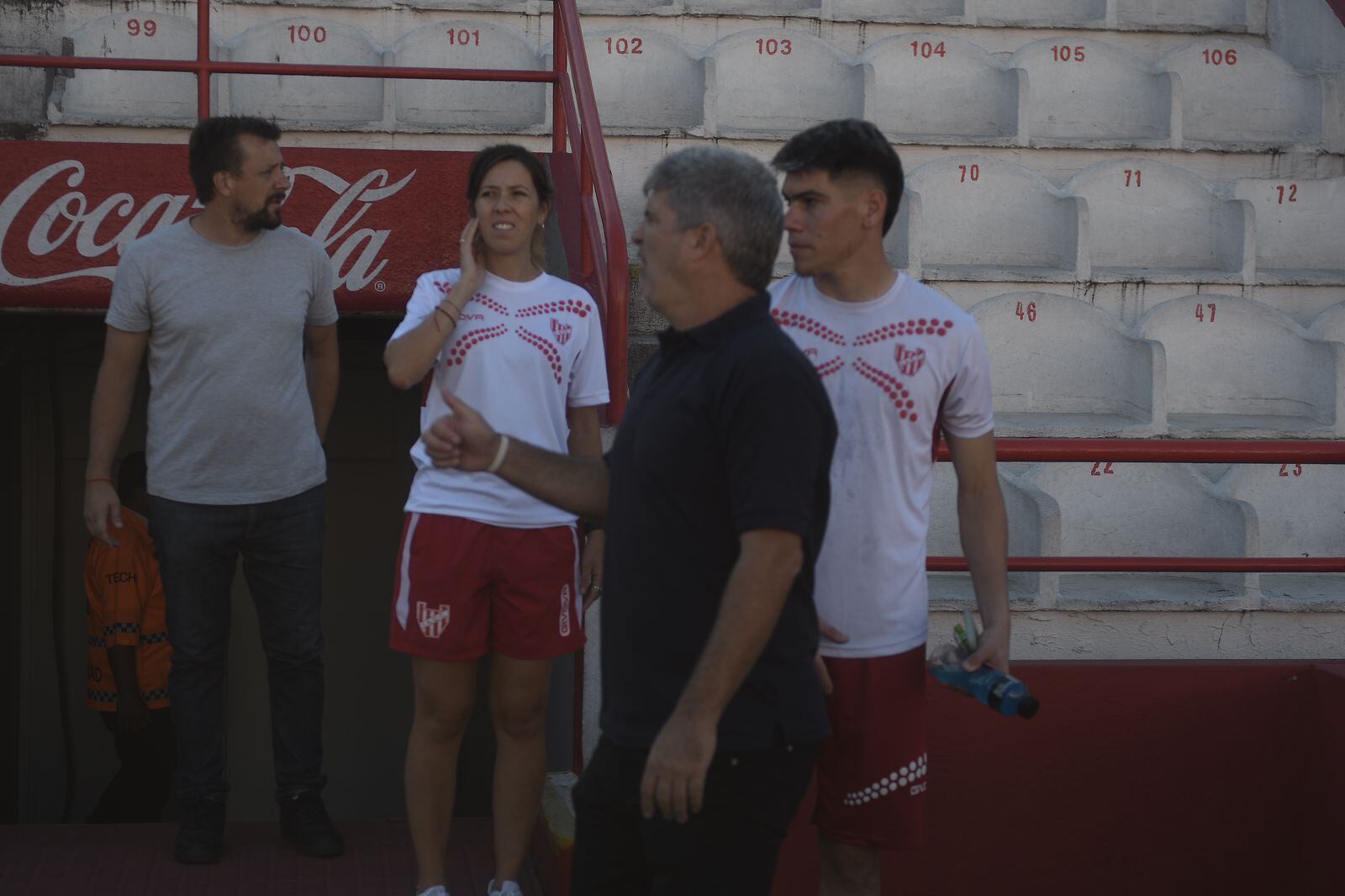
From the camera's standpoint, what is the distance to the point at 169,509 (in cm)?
424

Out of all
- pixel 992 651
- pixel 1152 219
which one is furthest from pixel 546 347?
pixel 1152 219

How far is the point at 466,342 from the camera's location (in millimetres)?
3748

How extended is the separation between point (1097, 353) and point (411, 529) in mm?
3070

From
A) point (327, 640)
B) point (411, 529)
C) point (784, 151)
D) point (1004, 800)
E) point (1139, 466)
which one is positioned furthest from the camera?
point (327, 640)

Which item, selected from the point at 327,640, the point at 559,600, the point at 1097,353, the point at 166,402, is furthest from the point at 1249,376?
the point at 327,640

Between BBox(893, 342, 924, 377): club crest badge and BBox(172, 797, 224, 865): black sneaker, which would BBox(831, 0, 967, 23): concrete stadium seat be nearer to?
BBox(893, 342, 924, 377): club crest badge

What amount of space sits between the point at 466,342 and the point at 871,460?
1186mm

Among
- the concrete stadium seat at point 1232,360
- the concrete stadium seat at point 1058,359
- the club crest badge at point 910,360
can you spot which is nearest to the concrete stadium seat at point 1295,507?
the concrete stadium seat at point 1232,360

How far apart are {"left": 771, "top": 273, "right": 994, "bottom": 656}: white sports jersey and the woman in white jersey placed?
90cm

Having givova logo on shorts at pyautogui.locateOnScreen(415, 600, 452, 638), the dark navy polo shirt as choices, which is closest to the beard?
givova logo on shorts at pyautogui.locateOnScreen(415, 600, 452, 638)

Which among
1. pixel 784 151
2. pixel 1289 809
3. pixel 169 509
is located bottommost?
pixel 1289 809

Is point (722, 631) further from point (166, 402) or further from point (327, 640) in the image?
point (327, 640)

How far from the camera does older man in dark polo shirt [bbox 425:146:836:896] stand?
93.1 inches

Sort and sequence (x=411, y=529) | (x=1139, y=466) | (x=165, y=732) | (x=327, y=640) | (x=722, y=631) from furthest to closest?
1. (x=327, y=640)
2. (x=165, y=732)
3. (x=1139, y=466)
4. (x=411, y=529)
5. (x=722, y=631)
